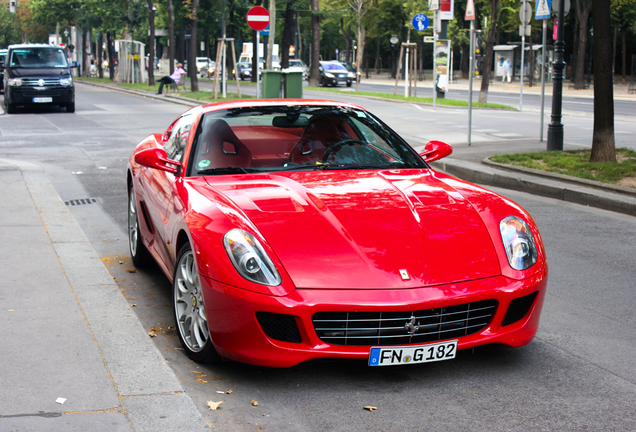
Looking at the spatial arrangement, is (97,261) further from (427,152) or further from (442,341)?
(442,341)

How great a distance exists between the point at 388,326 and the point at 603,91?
904 centimetres

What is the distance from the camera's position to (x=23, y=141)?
15727 millimetres

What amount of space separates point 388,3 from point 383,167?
2645 inches

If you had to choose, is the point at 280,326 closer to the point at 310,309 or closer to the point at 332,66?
the point at 310,309

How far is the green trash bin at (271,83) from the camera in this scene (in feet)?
72.4

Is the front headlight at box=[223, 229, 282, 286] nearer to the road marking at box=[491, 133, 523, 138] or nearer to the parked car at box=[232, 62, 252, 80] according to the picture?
the road marking at box=[491, 133, 523, 138]

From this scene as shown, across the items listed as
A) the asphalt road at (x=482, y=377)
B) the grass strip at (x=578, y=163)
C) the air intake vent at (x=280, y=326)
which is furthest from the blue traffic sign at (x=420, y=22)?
the air intake vent at (x=280, y=326)

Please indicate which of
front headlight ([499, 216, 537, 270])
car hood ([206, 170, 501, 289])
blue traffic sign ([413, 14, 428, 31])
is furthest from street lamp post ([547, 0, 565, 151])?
blue traffic sign ([413, 14, 428, 31])

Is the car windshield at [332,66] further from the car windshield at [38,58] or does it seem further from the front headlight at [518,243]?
the front headlight at [518,243]

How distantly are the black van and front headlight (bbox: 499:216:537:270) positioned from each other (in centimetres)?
2185

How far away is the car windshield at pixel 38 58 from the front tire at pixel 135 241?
20483 mm

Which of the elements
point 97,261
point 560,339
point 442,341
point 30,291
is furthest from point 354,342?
point 97,261

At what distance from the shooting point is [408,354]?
350cm

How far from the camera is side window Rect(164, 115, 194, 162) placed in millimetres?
5086
